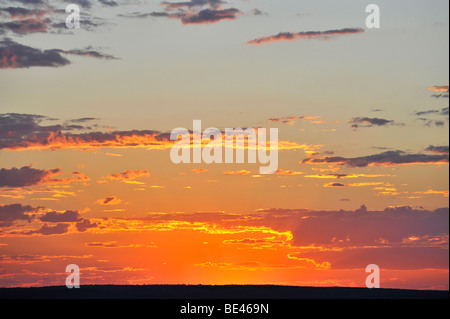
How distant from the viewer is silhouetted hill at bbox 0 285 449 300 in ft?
356

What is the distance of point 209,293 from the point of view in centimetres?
10975

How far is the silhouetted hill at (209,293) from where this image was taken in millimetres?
Result: 108625
